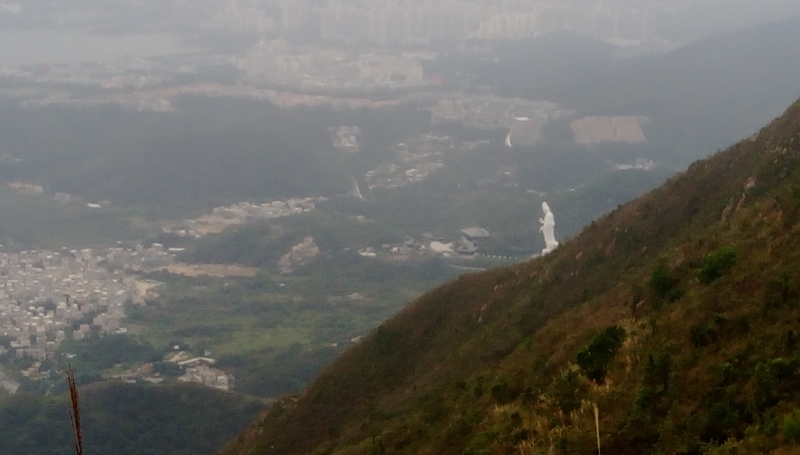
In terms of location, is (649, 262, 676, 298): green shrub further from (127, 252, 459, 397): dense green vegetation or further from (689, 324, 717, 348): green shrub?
(127, 252, 459, 397): dense green vegetation

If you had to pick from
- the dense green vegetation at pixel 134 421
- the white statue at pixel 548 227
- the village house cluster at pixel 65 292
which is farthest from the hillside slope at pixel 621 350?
the white statue at pixel 548 227

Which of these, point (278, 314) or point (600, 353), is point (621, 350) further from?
point (278, 314)

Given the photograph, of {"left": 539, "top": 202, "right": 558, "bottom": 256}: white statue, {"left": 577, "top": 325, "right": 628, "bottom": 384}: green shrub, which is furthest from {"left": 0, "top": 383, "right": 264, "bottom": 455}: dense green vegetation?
{"left": 539, "top": 202, "right": 558, "bottom": 256}: white statue

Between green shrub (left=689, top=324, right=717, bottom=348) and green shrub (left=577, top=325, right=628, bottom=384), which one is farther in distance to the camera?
green shrub (left=577, top=325, right=628, bottom=384)

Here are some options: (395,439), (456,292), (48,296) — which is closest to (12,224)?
(48,296)

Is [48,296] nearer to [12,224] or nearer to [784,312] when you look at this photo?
[12,224]

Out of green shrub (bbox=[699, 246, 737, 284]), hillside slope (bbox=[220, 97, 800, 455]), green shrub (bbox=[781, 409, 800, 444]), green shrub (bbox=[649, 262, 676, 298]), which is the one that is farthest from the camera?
green shrub (bbox=[649, 262, 676, 298])
